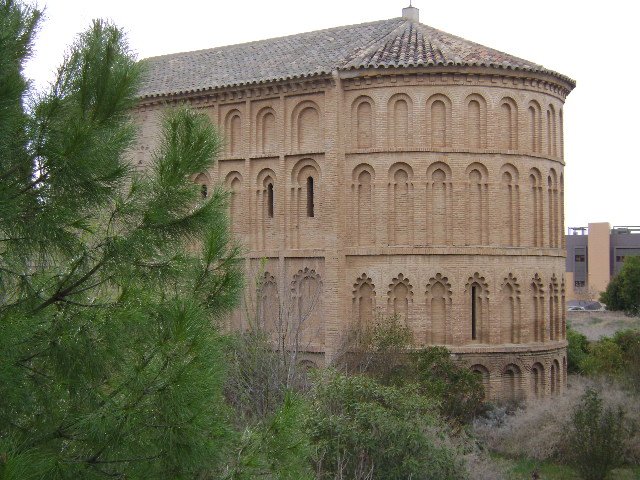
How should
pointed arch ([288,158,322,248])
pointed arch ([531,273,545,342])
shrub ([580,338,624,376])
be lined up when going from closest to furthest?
pointed arch ([288,158,322,248]), pointed arch ([531,273,545,342]), shrub ([580,338,624,376])

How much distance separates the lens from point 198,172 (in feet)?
19.6

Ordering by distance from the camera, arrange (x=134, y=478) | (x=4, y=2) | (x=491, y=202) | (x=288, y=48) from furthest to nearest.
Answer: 1. (x=288, y=48)
2. (x=491, y=202)
3. (x=4, y=2)
4. (x=134, y=478)

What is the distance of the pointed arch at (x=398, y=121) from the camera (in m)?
19.7

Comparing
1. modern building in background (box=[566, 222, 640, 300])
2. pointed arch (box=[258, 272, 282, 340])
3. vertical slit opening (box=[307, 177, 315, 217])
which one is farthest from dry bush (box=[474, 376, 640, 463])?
modern building in background (box=[566, 222, 640, 300])

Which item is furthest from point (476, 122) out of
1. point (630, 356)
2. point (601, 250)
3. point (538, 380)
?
point (601, 250)

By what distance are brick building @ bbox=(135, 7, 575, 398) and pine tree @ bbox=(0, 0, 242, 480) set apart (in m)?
13.2

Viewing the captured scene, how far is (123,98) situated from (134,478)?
2.56m

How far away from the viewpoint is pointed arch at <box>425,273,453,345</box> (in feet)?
64.2

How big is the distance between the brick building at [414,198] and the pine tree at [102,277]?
43.2 feet

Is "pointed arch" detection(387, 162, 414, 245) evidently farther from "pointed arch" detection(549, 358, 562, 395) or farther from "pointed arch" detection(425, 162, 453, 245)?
"pointed arch" detection(549, 358, 562, 395)

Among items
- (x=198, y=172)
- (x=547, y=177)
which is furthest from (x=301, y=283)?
(x=198, y=172)

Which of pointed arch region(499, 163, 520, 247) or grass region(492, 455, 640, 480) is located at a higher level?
pointed arch region(499, 163, 520, 247)

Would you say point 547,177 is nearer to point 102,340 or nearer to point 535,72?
point 535,72

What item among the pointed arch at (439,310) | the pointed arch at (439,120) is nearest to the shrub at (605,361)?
the pointed arch at (439,310)
